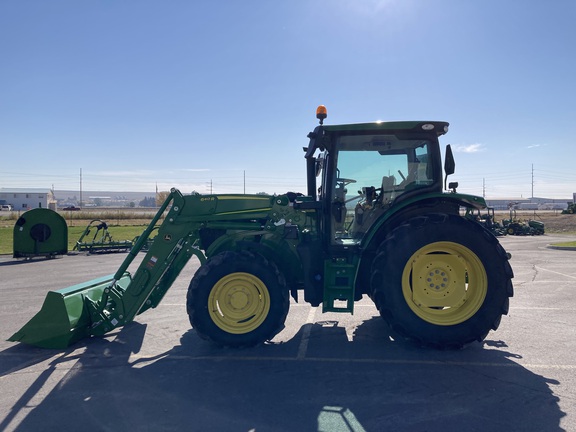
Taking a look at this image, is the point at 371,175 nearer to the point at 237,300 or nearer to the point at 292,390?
the point at 237,300

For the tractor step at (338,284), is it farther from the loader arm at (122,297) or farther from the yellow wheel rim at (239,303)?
the loader arm at (122,297)

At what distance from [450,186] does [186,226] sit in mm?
3332

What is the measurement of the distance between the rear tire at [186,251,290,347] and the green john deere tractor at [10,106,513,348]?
0.01 meters

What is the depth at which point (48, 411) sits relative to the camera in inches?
143

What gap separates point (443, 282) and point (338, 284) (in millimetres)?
1214

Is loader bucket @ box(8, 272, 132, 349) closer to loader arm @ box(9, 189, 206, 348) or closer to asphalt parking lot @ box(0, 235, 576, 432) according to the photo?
loader arm @ box(9, 189, 206, 348)

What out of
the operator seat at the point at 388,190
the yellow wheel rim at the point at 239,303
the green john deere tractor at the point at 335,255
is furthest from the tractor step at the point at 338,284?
the operator seat at the point at 388,190

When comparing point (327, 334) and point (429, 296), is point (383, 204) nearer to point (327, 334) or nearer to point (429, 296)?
point (429, 296)

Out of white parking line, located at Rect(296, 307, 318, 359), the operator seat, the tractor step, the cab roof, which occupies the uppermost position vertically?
the cab roof

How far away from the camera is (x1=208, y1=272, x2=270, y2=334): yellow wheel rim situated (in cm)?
504

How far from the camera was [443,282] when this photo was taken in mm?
5035

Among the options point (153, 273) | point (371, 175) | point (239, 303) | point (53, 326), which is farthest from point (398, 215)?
point (53, 326)

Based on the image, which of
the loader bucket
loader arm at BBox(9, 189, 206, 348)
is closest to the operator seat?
loader arm at BBox(9, 189, 206, 348)

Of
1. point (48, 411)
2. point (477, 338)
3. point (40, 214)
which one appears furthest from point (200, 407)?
point (40, 214)
